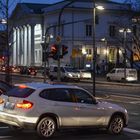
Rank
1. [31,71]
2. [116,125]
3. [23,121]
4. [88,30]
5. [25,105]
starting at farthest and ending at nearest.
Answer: [88,30]
[31,71]
[116,125]
[25,105]
[23,121]

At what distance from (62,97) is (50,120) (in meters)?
0.79

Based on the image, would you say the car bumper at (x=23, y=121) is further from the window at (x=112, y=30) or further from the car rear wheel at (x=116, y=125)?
the window at (x=112, y=30)

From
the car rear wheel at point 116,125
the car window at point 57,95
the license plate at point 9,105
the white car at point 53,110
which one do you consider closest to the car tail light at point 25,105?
the white car at point 53,110

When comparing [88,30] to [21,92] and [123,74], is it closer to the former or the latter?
[123,74]

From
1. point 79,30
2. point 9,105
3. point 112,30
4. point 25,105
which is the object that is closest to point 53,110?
point 25,105

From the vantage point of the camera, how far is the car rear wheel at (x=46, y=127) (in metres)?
14.4

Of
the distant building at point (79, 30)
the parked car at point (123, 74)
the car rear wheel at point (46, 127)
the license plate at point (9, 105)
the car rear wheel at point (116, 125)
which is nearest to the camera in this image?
the car rear wheel at point (46, 127)

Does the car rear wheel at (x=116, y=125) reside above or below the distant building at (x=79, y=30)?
below

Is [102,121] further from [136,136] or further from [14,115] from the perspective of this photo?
[14,115]

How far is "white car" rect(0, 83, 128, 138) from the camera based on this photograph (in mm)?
14312

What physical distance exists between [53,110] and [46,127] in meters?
0.49

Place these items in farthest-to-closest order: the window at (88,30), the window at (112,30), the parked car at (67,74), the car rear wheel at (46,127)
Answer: the window at (112,30), the window at (88,30), the parked car at (67,74), the car rear wheel at (46,127)

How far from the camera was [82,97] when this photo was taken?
15453mm

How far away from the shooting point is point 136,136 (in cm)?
1552
